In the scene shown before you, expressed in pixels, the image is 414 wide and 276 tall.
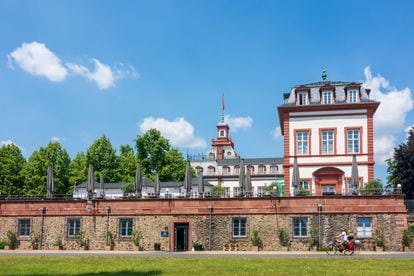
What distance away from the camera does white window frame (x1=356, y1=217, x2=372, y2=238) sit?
112 ft

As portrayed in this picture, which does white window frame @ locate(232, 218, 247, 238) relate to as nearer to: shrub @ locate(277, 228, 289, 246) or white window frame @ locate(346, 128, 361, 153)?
shrub @ locate(277, 228, 289, 246)

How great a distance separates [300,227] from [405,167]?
1955cm

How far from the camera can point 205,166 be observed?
99.7 meters

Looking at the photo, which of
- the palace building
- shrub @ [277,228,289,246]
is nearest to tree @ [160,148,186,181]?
the palace building

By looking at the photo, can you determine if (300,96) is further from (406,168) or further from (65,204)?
(65,204)

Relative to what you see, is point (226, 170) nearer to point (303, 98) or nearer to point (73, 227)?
point (303, 98)

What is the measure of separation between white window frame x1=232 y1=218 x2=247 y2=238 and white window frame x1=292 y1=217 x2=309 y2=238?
3196 mm

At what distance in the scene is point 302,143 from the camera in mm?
44625

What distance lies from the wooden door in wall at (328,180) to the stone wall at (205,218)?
895 cm

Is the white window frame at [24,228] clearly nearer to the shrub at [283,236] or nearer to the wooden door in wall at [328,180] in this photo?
the shrub at [283,236]

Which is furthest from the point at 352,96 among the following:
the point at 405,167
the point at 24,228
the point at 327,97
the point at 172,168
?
the point at 24,228

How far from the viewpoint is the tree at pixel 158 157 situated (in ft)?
212

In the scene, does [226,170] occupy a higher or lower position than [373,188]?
higher

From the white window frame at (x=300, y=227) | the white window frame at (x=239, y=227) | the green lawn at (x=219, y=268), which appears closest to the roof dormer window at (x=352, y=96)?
the white window frame at (x=300, y=227)
